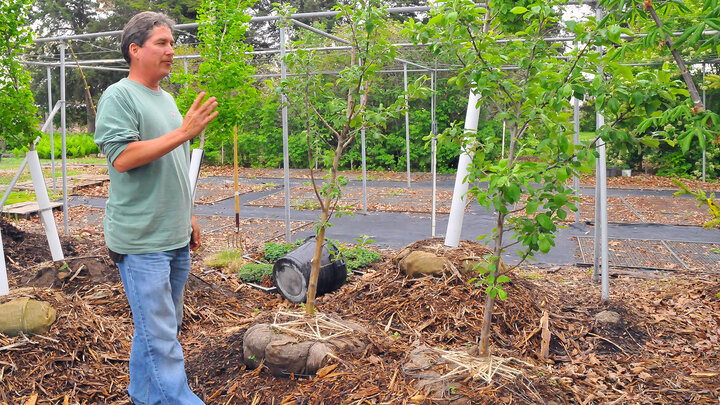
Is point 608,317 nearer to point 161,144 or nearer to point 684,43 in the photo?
point 684,43

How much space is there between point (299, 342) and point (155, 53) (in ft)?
5.24

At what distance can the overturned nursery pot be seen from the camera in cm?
297

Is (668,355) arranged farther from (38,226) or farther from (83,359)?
(38,226)

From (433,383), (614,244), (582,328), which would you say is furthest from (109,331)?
(614,244)

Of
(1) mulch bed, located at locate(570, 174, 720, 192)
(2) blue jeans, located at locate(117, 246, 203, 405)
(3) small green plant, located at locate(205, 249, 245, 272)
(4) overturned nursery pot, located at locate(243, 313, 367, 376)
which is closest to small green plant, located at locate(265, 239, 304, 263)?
(3) small green plant, located at locate(205, 249, 245, 272)

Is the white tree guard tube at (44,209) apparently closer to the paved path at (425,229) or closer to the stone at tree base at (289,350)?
the stone at tree base at (289,350)

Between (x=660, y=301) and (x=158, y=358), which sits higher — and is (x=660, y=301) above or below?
below

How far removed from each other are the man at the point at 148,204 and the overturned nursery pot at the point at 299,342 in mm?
508

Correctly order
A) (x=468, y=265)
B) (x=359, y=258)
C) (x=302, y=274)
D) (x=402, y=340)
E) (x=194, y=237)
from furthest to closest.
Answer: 1. (x=359, y=258)
2. (x=302, y=274)
3. (x=468, y=265)
4. (x=402, y=340)
5. (x=194, y=237)

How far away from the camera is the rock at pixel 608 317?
406cm

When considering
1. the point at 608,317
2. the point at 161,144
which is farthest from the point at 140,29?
the point at 608,317

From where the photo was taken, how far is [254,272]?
545 centimetres

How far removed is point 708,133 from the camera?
1879 millimetres

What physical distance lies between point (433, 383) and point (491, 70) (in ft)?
4.80
